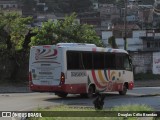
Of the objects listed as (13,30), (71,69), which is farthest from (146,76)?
(71,69)

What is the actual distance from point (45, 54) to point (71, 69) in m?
1.51

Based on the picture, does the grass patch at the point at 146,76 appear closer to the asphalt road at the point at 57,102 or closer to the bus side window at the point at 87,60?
the asphalt road at the point at 57,102

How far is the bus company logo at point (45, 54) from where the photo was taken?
2375cm

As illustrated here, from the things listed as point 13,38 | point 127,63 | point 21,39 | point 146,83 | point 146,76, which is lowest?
point 146,76

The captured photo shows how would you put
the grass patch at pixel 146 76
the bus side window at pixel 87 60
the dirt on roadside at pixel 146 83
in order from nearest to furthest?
the bus side window at pixel 87 60 < the dirt on roadside at pixel 146 83 < the grass patch at pixel 146 76

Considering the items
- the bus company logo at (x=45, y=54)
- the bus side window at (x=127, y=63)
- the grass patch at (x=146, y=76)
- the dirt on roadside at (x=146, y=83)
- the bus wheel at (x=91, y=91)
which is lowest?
the grass patch at (x=146, y=76)

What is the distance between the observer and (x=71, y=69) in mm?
23984

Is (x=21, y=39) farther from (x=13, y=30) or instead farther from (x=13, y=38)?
(x=13, y=30)

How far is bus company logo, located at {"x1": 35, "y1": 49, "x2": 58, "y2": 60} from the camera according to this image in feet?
77.9

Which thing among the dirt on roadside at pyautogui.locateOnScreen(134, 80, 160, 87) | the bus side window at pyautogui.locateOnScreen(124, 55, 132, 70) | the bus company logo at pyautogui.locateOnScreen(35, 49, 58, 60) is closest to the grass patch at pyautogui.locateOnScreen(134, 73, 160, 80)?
the dirt on roadside at pyautogui.locateOnScreen(134, 80, 160, 87)

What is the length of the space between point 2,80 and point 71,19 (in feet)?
26.9

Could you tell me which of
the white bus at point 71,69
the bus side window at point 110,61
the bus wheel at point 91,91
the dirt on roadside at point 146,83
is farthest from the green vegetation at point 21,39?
the bus wheel at point 91,91

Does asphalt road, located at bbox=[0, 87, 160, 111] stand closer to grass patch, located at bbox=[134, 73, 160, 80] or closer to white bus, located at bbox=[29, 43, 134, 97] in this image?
white bus, located at bbox=[29, 43, 134, 97]

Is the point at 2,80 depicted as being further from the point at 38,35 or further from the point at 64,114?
the point at 64,114
